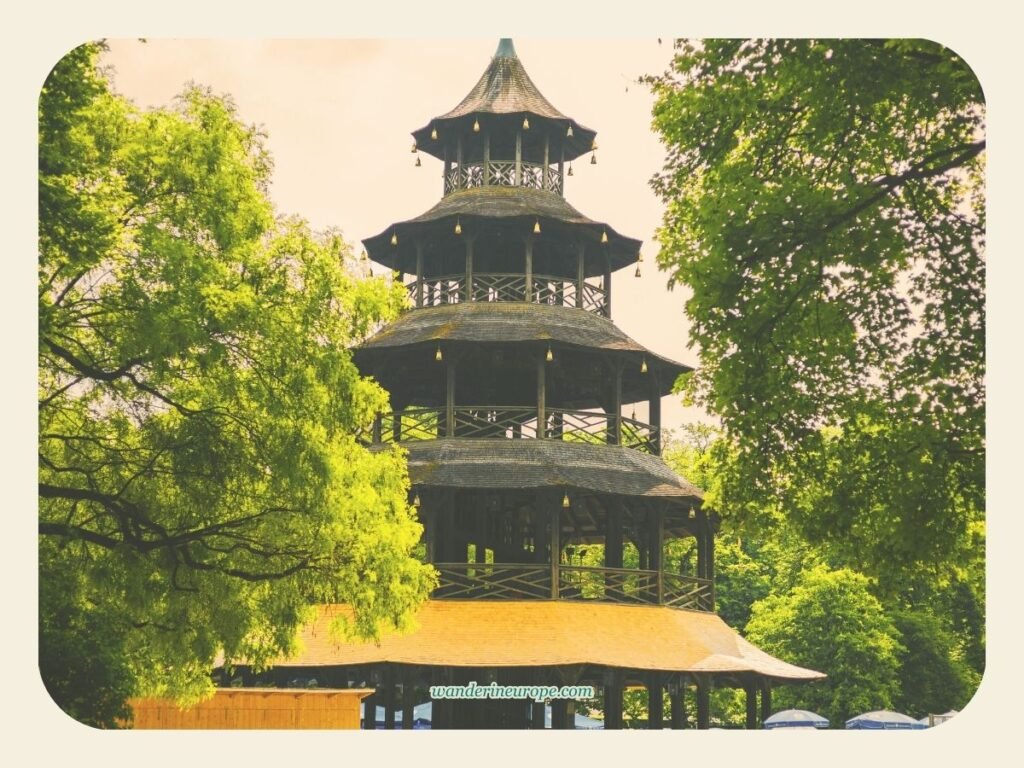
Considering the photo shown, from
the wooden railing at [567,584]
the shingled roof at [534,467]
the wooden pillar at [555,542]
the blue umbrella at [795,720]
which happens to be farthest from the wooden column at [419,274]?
the blue umbrella at [795,720]

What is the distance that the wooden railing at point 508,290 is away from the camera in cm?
3016

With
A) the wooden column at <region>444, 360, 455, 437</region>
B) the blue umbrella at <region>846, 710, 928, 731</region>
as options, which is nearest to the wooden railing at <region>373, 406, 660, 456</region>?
the wooden column at <region>444, 360, 455, 437</region>

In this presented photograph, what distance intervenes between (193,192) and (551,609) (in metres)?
11.8

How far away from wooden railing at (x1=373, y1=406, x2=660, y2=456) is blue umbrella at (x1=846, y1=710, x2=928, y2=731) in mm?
8949

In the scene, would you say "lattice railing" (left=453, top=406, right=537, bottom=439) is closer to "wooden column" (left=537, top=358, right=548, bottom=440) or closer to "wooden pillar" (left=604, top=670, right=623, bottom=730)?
"wooden column" (left=537, top=358, right=548, bottom=440)

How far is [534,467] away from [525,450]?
1.87 feet

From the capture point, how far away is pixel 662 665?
26.2 metres

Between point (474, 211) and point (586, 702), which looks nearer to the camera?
point (474, 211)

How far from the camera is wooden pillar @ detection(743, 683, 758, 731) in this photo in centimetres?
2312

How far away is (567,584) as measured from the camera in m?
27.7

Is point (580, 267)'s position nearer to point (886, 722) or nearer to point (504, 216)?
point (504, 216)

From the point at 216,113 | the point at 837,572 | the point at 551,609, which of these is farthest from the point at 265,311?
the point at 837,572

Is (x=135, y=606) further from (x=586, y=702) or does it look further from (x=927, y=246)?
(x=586, y=702)

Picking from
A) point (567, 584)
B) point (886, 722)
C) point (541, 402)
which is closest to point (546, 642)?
point (567, 584)
